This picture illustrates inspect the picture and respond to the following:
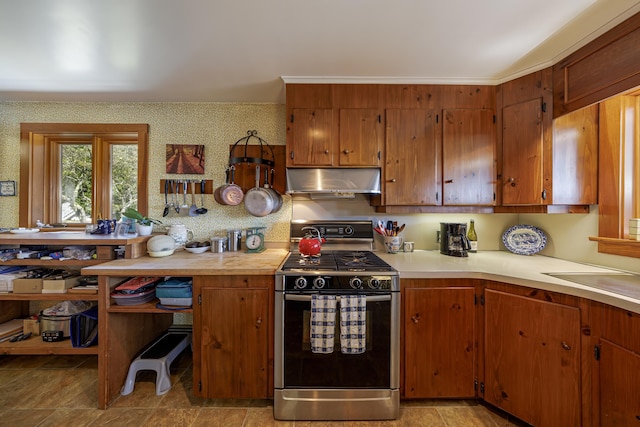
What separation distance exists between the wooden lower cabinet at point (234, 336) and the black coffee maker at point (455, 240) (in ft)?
4.75

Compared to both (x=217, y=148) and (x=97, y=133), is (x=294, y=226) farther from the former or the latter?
(x=97, y=133)

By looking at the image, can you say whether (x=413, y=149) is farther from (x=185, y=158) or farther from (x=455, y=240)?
(x=185, y=158)

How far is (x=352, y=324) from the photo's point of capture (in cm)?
149

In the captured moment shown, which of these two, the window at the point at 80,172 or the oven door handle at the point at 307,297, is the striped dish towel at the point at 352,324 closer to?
the oven door handle at the point at 307,297

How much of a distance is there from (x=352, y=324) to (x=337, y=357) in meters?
0.23

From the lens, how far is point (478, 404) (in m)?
1.67

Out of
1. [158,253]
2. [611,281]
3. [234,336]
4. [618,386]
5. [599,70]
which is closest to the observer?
[618,386]

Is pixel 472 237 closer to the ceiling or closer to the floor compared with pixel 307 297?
closer to the ceiling

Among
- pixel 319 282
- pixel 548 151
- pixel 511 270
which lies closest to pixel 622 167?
pixel 548 151

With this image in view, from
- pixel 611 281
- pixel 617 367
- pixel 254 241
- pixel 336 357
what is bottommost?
pixel 336 357

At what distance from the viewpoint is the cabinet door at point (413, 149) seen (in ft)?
6.57

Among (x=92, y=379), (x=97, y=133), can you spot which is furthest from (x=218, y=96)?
(x=92, y=379)

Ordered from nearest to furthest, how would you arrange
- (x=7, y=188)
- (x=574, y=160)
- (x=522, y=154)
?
1. (x=574, y=160)
2. (x=522, y=154)
3. (x=7, y=188)

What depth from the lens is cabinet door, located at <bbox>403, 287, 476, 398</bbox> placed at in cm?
158
